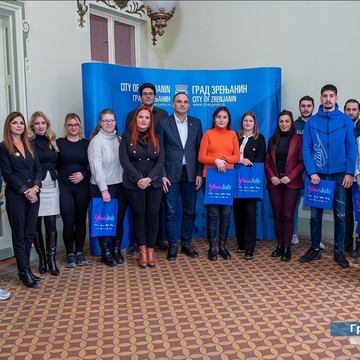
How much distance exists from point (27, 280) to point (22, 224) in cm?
47

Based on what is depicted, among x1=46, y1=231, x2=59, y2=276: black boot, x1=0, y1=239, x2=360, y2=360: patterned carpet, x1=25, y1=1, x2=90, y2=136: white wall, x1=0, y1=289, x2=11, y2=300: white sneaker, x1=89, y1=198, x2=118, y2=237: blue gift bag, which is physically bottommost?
x1=0, y1=239, x2=360, y2=360: patterned carpet

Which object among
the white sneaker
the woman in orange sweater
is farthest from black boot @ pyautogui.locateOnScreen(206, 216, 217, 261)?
the white sneaker

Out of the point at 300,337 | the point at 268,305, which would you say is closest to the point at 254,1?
the point at 268,305

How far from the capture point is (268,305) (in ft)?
10.6

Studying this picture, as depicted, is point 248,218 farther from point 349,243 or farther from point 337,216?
point 349,243

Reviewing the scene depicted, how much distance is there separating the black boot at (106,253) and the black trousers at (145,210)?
32 centimetres

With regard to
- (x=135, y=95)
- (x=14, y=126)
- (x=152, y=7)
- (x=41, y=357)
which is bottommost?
(x=41, y=357)

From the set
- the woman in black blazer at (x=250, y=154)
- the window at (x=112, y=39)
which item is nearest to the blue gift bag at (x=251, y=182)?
the woman in black blazer at (x=250, y=154)

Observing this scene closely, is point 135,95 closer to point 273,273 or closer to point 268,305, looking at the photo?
point 273,273

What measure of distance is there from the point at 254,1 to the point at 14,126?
341 cm

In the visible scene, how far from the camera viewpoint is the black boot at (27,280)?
12.0 feet

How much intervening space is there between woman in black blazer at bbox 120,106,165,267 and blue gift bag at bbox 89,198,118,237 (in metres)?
0.18

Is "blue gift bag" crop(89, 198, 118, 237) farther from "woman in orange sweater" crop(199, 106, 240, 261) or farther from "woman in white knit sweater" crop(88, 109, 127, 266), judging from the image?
"woman in orange sweater" crop(199, 106, 240, 261)

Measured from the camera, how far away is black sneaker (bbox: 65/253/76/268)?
416 centimetres
